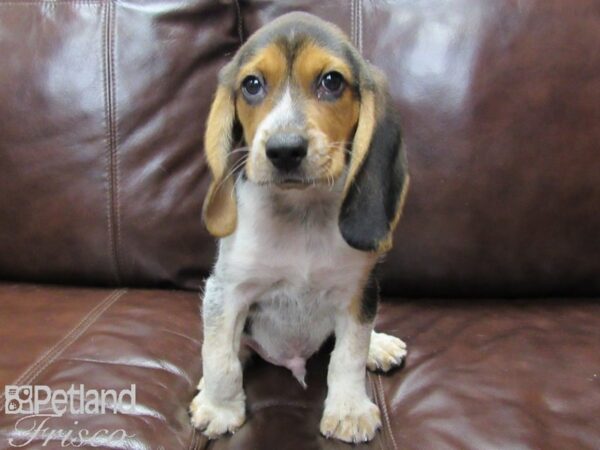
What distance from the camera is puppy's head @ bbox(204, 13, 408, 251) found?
147cm

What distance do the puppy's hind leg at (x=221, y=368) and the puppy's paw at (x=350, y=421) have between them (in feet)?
0.78

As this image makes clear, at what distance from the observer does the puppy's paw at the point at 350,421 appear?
5.18 feet

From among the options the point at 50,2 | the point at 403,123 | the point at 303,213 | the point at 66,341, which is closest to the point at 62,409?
the point at 66,341

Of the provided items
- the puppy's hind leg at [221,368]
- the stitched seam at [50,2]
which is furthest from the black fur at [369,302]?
the stitched seam at [50,2]

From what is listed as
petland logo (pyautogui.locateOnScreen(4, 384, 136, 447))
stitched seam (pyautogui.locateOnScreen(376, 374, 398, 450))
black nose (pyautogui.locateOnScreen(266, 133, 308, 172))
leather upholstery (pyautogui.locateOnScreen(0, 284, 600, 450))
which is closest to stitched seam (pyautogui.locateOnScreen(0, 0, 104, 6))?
leather upholstery (pyautogui.locateOnScreen(0, 284, 600, 450))

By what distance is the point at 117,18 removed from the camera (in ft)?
7.63

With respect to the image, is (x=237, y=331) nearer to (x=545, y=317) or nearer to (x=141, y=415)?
(x=141, y=415)

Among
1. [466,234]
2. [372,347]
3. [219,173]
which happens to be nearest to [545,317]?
[466,234]

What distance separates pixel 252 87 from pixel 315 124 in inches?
9.9

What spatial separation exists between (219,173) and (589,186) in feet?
4.53

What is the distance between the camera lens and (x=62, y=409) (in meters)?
1.59

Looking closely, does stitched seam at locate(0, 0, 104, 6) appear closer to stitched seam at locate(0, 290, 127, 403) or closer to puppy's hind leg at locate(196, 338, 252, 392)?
stitched seam at locate(0, 290, 127, 403)

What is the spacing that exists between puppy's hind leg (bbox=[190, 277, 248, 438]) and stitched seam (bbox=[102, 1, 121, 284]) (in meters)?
0.81

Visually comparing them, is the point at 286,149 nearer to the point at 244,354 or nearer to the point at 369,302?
the point at 369,302
